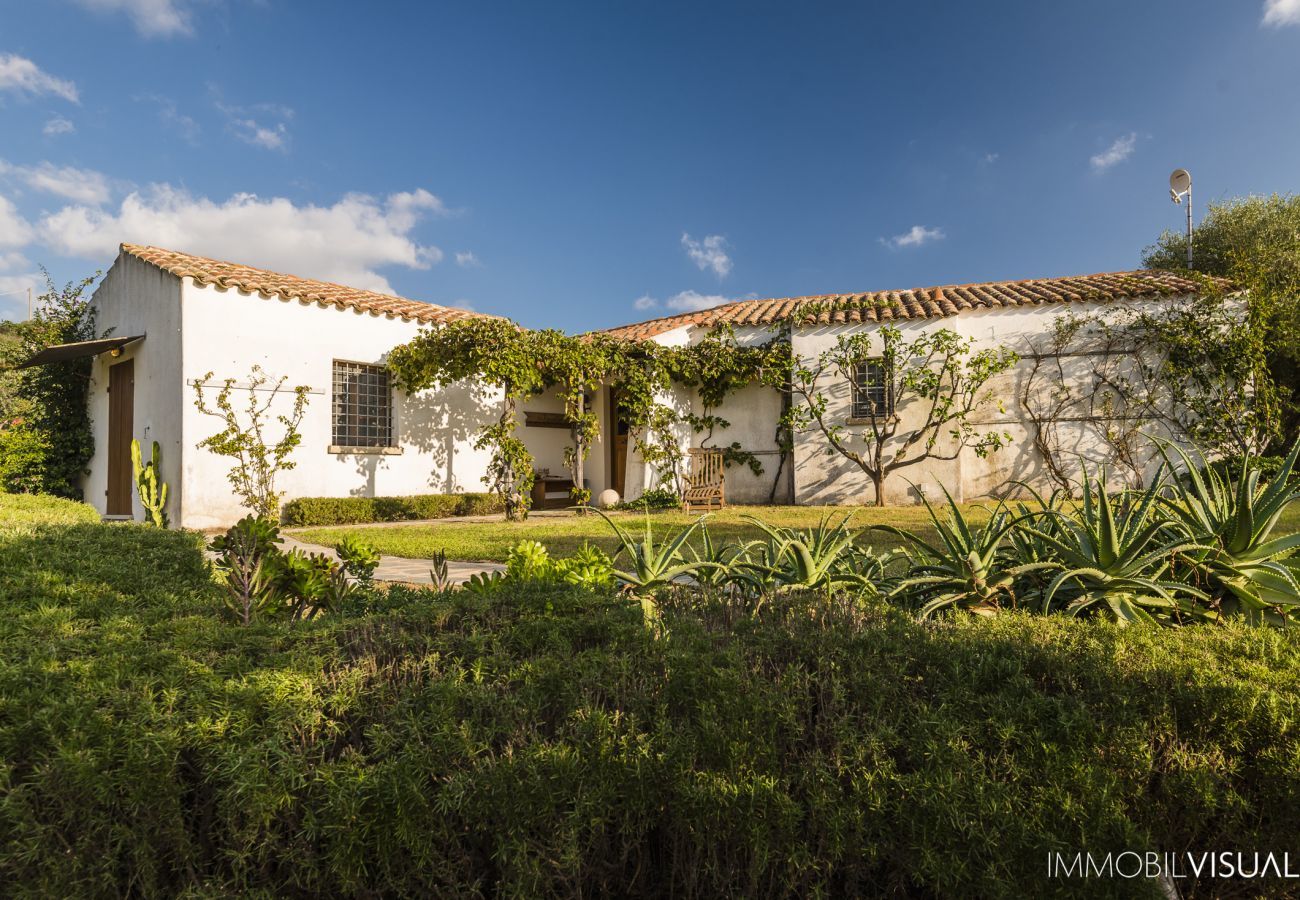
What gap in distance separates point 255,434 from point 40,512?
5.19 metres

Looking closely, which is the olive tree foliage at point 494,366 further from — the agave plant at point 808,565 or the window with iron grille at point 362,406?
the agave plant at point 808,565

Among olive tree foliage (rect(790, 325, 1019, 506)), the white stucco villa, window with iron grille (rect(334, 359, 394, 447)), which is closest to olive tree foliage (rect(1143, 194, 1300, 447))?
the white stucco villa

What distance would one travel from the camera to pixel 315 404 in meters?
11.0

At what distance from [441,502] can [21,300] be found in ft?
56.7

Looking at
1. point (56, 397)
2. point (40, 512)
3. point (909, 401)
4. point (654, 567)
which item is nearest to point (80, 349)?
point (56, 397)

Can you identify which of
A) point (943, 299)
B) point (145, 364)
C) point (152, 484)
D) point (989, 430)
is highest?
point (943, 299)

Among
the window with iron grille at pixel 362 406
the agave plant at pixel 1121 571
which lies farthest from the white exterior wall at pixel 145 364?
the agave plant at pixel 1121 571

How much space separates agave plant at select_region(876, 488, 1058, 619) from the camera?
2.23 metres

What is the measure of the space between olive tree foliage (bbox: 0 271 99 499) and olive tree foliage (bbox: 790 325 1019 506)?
14.1 meters

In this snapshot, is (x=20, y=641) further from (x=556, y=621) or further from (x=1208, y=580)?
(x=1208, y=580)

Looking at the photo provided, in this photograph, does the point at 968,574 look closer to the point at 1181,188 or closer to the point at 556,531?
the point at 556,531

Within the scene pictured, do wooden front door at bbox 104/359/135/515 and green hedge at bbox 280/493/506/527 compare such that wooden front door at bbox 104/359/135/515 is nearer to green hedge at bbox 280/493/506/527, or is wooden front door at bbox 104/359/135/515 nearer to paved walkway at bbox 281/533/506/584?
green hedge at bbox 280/493/506/527

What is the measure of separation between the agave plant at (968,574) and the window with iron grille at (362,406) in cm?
1107

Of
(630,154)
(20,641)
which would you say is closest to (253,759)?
(20,641)
